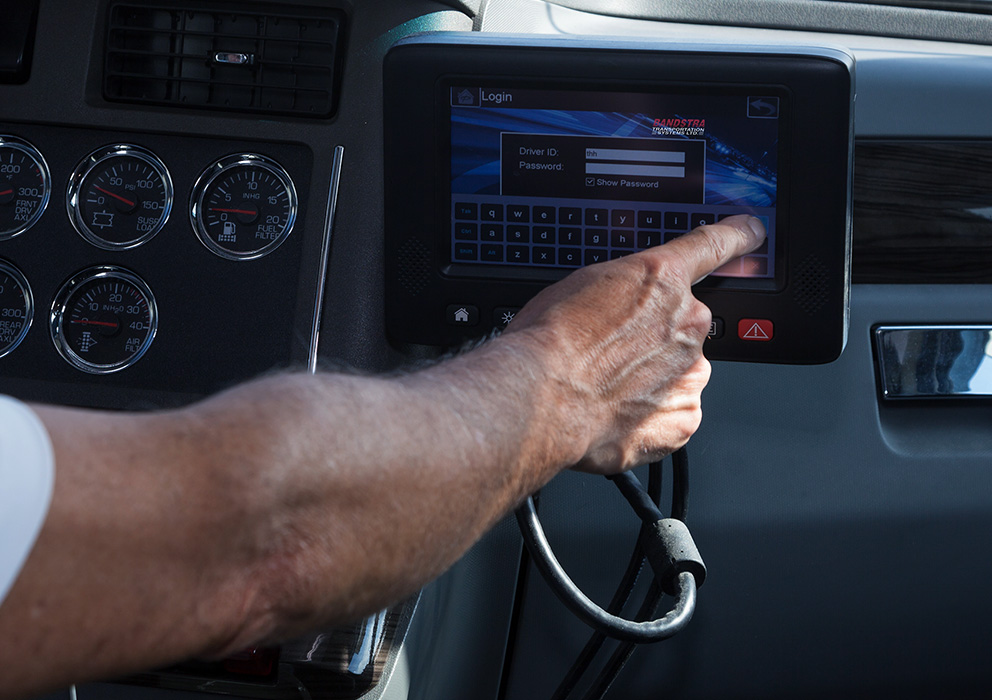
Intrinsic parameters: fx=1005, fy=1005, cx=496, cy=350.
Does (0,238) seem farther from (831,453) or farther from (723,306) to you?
(831,453)

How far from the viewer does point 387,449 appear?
58cm

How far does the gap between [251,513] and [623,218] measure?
0.53 meters

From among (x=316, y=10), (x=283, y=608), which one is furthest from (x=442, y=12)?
(x=283, y=608)

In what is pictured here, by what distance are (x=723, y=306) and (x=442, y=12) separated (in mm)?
399

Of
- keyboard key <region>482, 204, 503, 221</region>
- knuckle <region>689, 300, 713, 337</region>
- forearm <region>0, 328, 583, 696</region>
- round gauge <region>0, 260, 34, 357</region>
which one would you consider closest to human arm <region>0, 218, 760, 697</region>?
forearm <region>0, 328, 583, 696</region>

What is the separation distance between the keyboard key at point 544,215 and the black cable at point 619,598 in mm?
325

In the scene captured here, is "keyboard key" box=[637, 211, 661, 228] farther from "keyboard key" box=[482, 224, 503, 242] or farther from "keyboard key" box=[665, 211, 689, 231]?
"keyboard key" box=[482, 224, 503, 242]

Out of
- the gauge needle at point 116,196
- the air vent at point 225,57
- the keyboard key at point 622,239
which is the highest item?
the air vent at point 225,57

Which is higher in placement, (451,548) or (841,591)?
(451,548)

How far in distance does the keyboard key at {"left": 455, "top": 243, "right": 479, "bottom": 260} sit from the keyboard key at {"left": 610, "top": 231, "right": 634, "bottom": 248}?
0.44ft

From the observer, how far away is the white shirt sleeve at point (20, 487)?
436mm

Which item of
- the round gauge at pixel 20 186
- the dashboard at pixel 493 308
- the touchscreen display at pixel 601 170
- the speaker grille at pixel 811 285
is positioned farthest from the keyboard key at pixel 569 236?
the round gauge at pixel 20 186


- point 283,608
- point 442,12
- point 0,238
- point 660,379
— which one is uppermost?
point 442,12

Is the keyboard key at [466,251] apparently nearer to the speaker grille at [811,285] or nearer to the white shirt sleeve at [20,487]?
the speaker grille at [811,285]
